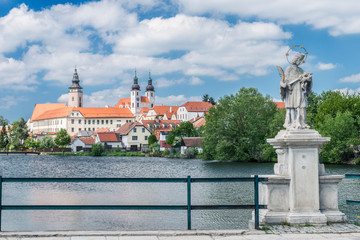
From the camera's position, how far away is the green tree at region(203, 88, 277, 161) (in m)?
63.3

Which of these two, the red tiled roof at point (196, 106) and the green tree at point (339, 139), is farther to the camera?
the red tiled roof at point (196, 106)

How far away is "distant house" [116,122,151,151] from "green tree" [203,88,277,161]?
6189 cm

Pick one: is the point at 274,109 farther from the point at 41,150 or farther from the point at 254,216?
the point at 41,150

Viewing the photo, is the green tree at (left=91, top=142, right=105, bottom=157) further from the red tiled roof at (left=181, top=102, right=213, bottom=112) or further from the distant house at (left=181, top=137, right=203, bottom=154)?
the red tiled roof at (left=181, top=102, right=213, bottom=112)

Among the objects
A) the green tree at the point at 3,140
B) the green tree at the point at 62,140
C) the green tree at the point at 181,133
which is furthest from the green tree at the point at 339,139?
the green tree at the point at 3,140

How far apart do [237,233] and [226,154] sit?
55.6 meters

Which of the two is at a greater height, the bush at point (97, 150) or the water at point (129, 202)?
the bush at point (97, 150)

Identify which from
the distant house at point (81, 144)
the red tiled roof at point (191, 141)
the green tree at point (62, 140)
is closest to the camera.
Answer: the red tiled roof at point (191, 141)

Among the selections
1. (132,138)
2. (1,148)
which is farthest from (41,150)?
(132,138)

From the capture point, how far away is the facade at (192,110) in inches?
6954

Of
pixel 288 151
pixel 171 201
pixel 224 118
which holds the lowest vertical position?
pixel 171 201

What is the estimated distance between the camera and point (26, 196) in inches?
966

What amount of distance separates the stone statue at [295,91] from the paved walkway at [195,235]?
2283mm

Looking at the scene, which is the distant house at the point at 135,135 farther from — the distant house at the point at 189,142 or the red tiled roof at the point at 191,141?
the red tiled roof at the point at 191,141
